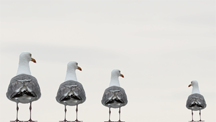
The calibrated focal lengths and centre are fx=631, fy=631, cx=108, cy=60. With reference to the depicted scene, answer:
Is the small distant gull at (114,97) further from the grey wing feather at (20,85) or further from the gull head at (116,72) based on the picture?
the grey wing feather at (20,85)

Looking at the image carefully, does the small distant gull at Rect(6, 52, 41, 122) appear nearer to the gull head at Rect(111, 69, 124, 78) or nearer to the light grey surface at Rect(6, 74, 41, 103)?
the light grey surface at Rect(6, 74, 41, 103)

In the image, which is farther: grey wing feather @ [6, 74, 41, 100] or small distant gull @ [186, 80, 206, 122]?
small distant gull @ [186, 80, 206, 122]

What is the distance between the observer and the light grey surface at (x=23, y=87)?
53562mm

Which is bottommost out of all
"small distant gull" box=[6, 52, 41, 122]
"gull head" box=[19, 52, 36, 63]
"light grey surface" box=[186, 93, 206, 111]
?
"small distant gull" box=[6, 52, 41, 122]

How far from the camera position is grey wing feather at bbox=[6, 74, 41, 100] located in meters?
53.7

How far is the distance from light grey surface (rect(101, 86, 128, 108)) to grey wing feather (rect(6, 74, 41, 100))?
7445 mm

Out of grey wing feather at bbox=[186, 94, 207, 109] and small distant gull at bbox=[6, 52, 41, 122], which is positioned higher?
grey wing feather at bbox=[186, 94, 207, 109]

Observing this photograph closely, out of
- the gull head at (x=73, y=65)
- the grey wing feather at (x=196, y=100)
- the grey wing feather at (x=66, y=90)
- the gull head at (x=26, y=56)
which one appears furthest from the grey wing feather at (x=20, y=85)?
the grey wing feather at (x=196, y=100)

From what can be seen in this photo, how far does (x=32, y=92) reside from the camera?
176ft

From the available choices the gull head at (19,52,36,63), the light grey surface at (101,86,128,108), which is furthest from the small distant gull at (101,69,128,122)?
the gull head at (19,52,36,63)

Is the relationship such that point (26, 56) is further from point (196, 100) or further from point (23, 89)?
point (196, 100)

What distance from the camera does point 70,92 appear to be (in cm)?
5591

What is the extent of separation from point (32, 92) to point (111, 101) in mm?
8719

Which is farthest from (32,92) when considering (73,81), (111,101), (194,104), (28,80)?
(194,104)
